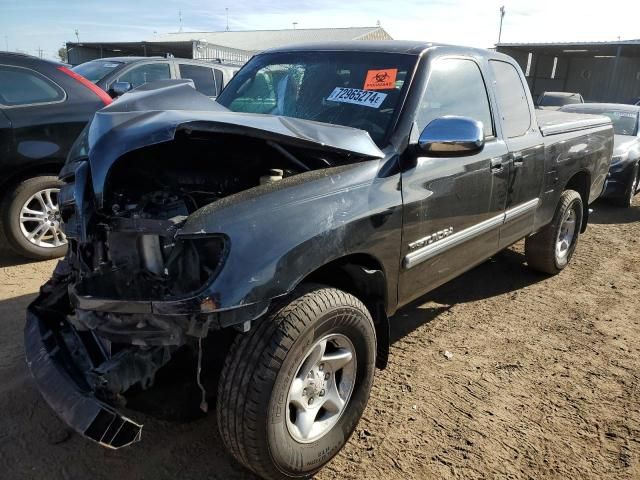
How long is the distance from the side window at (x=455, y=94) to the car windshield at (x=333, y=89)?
19 cm

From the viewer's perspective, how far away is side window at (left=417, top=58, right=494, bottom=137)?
3096 mm

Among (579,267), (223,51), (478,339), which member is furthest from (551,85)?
(478,339)

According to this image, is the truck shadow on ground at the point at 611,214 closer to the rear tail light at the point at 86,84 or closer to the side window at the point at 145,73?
the rear tail light at the point at 86,84

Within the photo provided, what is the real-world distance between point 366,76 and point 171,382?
2.03 metres

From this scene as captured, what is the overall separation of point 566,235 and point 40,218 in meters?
5.05

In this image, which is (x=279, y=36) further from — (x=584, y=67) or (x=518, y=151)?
(x=518, y=151)

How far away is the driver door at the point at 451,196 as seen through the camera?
9.30 feet

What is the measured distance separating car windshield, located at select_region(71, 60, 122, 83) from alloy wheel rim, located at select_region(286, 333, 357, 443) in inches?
284

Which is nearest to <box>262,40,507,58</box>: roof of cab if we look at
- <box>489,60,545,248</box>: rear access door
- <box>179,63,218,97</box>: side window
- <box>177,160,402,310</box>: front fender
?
<box>489,60,545,248</box>: rear access door

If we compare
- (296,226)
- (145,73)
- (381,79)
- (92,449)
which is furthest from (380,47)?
(145,73)

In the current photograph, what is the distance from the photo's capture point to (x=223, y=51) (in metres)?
21.5

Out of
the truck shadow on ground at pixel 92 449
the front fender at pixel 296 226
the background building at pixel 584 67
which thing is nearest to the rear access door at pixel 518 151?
the front fender at pixel 296 226

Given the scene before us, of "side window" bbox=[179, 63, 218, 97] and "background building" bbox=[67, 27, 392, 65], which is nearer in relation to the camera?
"side window" bbox=[179, 63, 218, 97]

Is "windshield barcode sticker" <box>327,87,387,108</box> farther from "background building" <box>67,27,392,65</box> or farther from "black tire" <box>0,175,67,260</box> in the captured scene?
"background building" <box>67,27,392,65</box>
